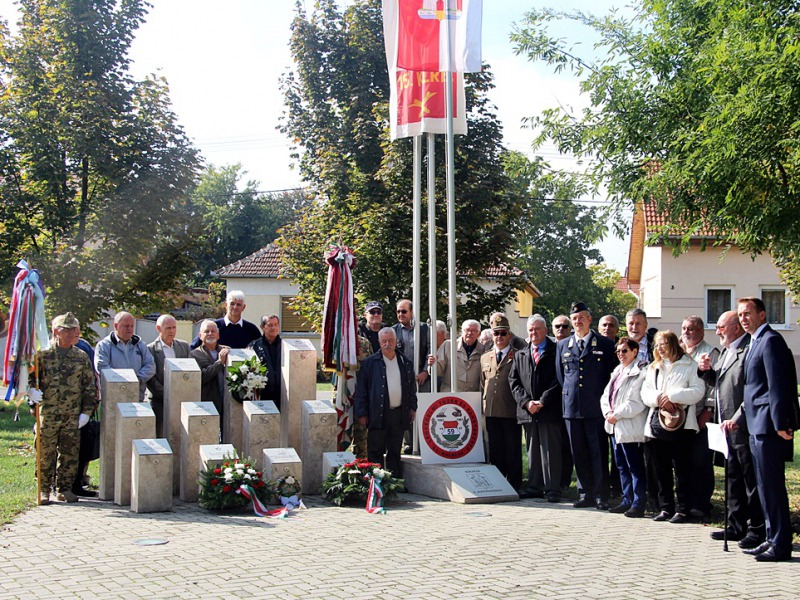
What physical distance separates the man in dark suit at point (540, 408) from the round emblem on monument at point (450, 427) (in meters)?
0.68

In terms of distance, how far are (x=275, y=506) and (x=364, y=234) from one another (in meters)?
9.30

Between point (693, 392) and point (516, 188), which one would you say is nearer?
point (693, 392)

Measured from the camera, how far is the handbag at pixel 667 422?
29.2 ft

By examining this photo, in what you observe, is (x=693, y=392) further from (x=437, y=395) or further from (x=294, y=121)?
(x=294, y=121)

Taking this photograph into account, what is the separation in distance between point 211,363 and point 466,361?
3.20 meters

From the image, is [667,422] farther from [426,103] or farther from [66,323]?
[66,323]

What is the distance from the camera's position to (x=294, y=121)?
23.6 meters

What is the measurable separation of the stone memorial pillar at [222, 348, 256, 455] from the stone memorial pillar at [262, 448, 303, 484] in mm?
862

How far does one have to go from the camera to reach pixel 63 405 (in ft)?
32.4

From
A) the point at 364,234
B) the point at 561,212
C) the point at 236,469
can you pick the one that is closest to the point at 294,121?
Result: the point at 364,234

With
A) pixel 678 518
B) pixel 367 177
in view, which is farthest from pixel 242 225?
pixel 678 518

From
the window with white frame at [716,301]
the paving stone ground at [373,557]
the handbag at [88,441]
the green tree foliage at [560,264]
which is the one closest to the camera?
the paving stone ground at [373,557]

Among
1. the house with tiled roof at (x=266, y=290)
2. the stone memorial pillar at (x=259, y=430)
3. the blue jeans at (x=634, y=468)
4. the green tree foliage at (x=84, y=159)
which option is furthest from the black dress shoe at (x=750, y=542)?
the house with tiled roof at (x=266, y=290)

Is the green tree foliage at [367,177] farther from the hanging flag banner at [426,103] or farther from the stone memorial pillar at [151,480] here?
the stone memorial pillar at [151,480]
